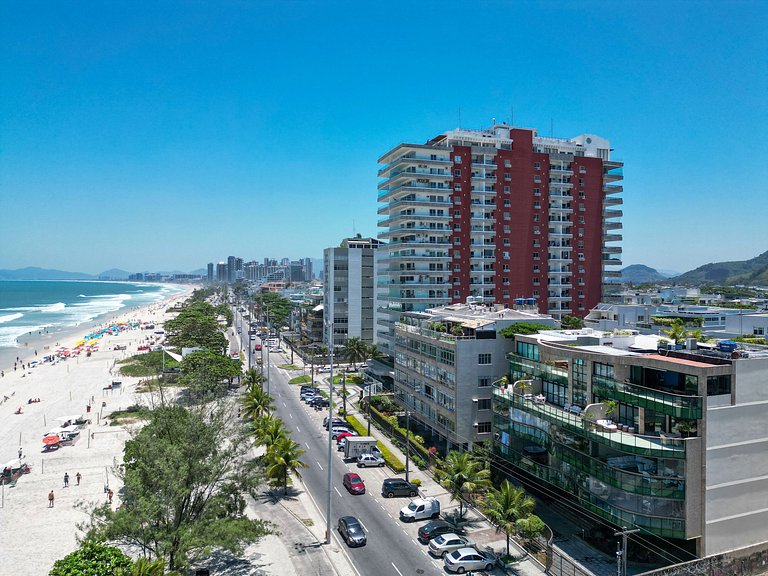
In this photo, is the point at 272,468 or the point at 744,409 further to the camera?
the point at 272,468

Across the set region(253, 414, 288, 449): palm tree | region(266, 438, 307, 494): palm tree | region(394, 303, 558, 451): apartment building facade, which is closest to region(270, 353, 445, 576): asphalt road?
region(266, 438, 307, 494): palm tree

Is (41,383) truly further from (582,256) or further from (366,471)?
(582,256)

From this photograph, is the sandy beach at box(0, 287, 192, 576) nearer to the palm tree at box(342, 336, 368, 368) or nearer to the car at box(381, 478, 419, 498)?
the car at box(381, 478, 419, 498)

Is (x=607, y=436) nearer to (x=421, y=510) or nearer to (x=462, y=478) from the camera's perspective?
(x=462, y=478)

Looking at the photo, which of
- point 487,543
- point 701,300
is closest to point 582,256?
point 701,300

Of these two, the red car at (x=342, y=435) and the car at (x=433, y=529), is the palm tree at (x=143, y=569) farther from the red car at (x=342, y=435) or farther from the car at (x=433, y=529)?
the red car at (x=342, y=435)

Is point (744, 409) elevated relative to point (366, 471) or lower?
elevated
